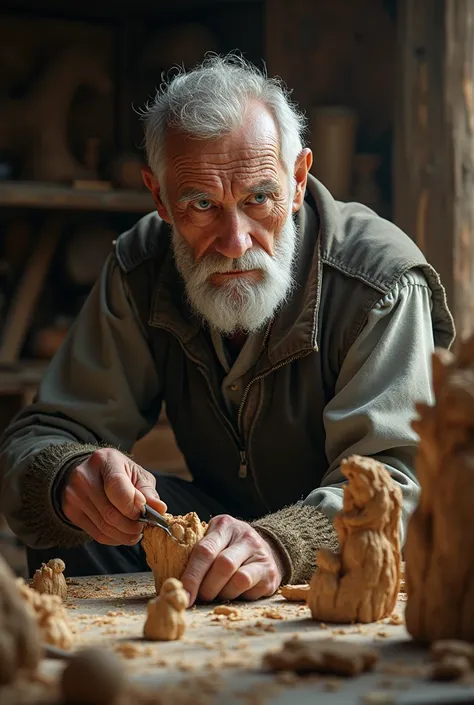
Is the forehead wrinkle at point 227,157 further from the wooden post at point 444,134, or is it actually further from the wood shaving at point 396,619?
the wooden post at point 444,134

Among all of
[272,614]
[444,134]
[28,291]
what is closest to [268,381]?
[272,614]

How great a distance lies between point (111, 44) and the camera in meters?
4.78

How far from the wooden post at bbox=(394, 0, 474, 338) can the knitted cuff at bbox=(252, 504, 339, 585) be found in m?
1.60

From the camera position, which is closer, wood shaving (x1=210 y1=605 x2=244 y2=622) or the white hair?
wood shaving (x1=210 y1=605 x2=244 y2=622)

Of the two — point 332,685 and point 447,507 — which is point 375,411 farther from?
point 332,685

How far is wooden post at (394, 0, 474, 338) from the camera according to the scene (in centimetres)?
382

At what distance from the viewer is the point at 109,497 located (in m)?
2.37

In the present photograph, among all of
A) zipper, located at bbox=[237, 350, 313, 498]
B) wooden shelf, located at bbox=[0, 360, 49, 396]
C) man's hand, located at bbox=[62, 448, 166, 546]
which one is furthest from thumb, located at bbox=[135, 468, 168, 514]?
wooden shelf, located at bbox=[0, 360, 49, 396]

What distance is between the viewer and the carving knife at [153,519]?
87.0 inches

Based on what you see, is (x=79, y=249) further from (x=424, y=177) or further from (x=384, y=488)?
(x=384, y=488)

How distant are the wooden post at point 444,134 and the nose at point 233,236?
53.3 inches

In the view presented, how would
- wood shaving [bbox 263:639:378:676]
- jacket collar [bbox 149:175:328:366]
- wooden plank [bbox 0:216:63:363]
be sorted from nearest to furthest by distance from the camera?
wood shaving [bbox 263:639:378:676], jacket collar [bbox 149:175:328:366], wooden plank [bbox 0:216:63:363]

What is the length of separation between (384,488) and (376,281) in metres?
0.95

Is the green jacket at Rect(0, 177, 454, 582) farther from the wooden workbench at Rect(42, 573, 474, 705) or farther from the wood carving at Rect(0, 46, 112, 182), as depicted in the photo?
the wood carving at Rect(0, 46, 112, 182)
